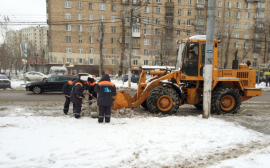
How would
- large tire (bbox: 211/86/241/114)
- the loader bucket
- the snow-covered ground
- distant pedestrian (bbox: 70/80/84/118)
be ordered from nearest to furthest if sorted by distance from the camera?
the snow-covered ground → distant pedestrian (bbox: 70/80/84/118) → the loader bucket → large tire (bbox: 211/86/241/114)

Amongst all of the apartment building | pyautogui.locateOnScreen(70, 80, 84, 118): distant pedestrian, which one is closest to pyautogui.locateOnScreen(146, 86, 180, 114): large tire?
pyautogui.locateOnScreen(70, 80, 84, 118): distant pedestrian

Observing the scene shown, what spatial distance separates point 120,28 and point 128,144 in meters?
40.1

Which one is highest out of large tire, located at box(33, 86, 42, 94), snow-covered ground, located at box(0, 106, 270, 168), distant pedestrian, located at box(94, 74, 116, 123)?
distant pedestrian, located at box(94, 74, 116, 123)

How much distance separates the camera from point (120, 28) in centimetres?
4188

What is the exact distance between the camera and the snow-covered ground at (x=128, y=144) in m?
3.63

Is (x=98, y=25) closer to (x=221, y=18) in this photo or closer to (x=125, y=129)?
(x=221, y=18)

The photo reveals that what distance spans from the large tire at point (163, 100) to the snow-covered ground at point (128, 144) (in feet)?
3.72

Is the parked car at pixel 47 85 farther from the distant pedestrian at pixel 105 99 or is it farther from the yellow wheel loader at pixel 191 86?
the distant pedestrian at pixel 105 99

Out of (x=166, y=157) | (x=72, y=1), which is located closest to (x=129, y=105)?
(x=166, y=157)

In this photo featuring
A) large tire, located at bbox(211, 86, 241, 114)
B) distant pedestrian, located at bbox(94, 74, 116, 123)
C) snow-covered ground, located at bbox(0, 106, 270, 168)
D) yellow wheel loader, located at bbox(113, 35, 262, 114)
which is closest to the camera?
snow-covered ground, located at bbox(0, 106, 270, 168)

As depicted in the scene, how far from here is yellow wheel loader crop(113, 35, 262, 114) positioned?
7.15 metres

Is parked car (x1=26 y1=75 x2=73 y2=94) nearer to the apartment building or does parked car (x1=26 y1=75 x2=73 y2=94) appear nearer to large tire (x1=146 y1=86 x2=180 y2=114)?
large tire (x1=146 y1=86 x2=180 y2=114)

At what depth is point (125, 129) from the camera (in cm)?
531

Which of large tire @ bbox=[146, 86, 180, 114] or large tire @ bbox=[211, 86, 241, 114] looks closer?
large tire @ bbox=[146, 86, 180, 114]
